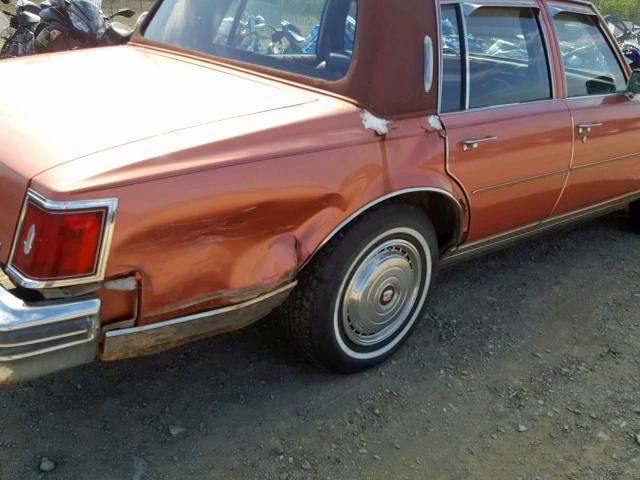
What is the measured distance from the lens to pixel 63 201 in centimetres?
181

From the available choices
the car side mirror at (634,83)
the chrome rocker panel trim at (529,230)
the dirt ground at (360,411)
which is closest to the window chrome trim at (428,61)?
the chrome rocker panel trim at (529,230)

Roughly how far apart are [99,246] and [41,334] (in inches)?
12.5

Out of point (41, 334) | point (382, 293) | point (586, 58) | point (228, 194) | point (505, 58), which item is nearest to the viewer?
point (41, 334)

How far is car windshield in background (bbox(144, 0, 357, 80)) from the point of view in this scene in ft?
8.64

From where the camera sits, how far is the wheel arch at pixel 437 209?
2516mm

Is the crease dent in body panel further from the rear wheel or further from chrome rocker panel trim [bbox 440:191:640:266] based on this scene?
chrome rocker panel trim [bbox 440:191:640:266]

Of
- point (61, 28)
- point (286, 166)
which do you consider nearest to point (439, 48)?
point (286, 166)

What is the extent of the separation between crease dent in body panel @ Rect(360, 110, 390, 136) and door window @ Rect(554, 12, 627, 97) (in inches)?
60.3

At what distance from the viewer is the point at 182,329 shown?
213 centimetres

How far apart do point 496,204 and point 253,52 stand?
140 cm

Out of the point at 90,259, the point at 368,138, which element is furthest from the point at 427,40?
the point at 90,259

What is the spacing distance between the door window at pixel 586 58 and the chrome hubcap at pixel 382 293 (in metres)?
1.51

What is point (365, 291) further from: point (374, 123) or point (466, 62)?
point (466, 62)

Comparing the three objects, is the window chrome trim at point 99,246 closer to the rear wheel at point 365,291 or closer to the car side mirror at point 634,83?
the rear wheel at point 365,291
